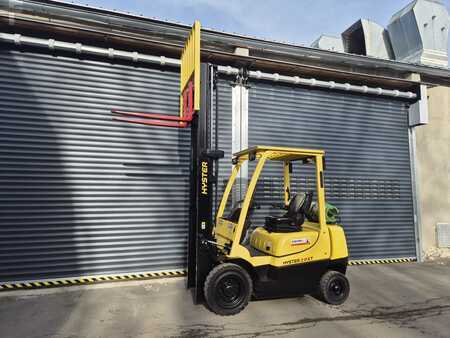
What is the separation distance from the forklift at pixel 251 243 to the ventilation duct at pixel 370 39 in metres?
6.65

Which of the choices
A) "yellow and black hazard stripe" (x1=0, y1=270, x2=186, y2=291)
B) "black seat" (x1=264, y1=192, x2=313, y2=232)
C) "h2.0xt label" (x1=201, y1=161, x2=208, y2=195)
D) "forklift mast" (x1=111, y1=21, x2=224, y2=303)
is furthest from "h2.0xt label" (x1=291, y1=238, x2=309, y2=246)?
"yellow and black hazard stripe" (x1=0, y1=270, x2=186, y2=291)

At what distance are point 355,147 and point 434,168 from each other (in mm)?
2839

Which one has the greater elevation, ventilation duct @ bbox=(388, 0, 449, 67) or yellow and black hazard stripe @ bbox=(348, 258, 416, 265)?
ventilation duct @ bbox=(388, 0, 449, 67)

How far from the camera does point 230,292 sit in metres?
→ 4.23

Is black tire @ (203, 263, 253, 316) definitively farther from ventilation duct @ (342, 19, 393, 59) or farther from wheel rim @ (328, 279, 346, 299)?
ventilation duct @ (342, 19, 393, 59)

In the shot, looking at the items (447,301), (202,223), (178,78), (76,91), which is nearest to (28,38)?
(76,91)

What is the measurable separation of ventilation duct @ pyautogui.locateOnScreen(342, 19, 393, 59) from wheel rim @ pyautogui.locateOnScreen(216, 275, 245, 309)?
27.7ft

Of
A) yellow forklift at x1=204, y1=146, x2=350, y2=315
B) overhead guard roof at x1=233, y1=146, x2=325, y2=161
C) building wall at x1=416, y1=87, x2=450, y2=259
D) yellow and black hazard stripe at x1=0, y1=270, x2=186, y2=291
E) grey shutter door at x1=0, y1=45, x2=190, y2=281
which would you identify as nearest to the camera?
yellow forklift at x1=204, y1=146, x2=350, y2=315

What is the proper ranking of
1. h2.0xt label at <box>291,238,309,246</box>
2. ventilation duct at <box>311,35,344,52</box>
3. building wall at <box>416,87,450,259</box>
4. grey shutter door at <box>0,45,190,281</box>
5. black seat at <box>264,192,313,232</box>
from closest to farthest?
h2.0xt label at <box>291,238,309,246</box> → black seat at <box>264,192,313,232</box> → grey shutter door at <box>0,45,190,281</box> → building wall at <box>416,87,450,259</box> → ventilation duct at <box>311,35,344,52</box>

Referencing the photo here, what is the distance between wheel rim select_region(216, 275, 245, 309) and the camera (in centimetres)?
418

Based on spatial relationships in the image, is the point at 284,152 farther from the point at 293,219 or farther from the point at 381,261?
the point at 381,261

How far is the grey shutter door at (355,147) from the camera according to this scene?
721cm

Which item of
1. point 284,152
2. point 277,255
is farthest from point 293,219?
point 284,152

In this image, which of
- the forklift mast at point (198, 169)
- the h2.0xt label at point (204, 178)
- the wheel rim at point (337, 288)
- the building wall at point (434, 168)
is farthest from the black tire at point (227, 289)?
the building wall at point (434, 168)
